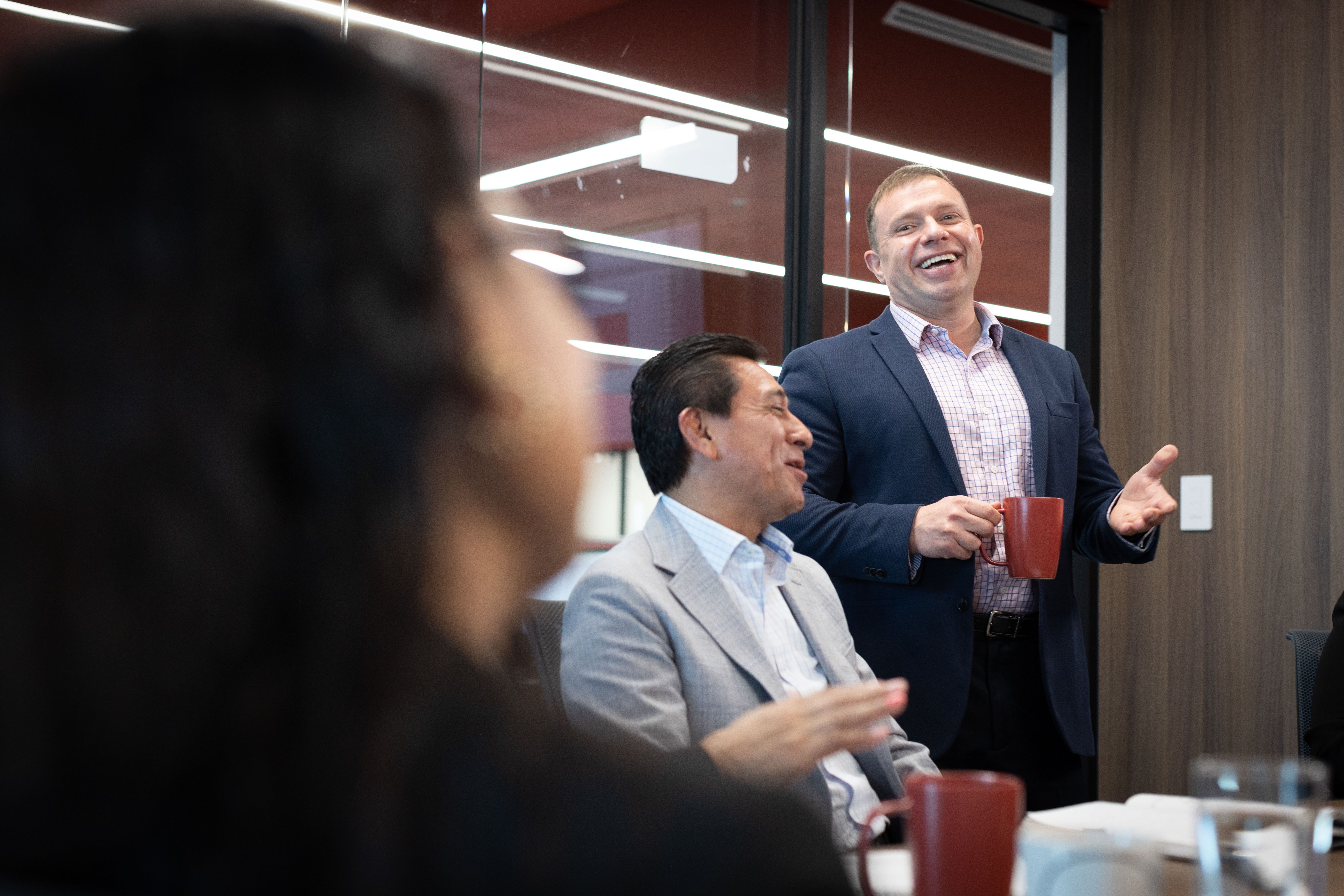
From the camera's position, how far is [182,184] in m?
0.42

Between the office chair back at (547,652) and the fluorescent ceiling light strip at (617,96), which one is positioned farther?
the fluorescent ceiling light strip at (617,96)

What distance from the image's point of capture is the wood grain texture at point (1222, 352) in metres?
3.17

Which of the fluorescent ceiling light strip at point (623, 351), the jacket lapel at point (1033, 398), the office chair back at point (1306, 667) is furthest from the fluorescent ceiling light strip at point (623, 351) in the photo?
the office chair back at point (1306, 667)

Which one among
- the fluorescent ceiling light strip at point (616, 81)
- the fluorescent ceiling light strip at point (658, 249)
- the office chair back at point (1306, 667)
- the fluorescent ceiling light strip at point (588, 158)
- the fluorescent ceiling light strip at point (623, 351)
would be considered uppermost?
the fluorescent ceiling light strip at point (616, 81)

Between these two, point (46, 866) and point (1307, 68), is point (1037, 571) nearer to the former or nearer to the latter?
point (46, 866)

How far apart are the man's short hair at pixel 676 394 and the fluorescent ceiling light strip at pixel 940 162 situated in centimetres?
171

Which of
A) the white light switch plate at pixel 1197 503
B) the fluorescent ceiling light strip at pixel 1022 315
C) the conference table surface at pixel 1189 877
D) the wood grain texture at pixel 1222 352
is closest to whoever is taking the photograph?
the conference table surface at pixel 1189 877

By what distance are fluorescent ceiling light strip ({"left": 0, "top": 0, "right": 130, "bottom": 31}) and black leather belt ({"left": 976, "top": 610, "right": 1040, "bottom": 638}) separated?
207cm

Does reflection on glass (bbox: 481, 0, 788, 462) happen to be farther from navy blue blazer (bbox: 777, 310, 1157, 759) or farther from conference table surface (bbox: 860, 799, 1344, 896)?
conference table surface (bbox: 860, 799, 1344, 896)

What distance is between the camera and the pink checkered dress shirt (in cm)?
225

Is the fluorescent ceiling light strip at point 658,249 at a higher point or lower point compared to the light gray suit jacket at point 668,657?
higher

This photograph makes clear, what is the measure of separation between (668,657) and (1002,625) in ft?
2.93

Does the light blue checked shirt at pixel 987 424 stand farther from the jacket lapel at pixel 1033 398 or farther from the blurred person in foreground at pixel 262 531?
the blurred person in foreground at pixel 262 531

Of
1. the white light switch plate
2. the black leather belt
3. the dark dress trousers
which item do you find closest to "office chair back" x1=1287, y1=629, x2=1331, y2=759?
the dark dress trousers
